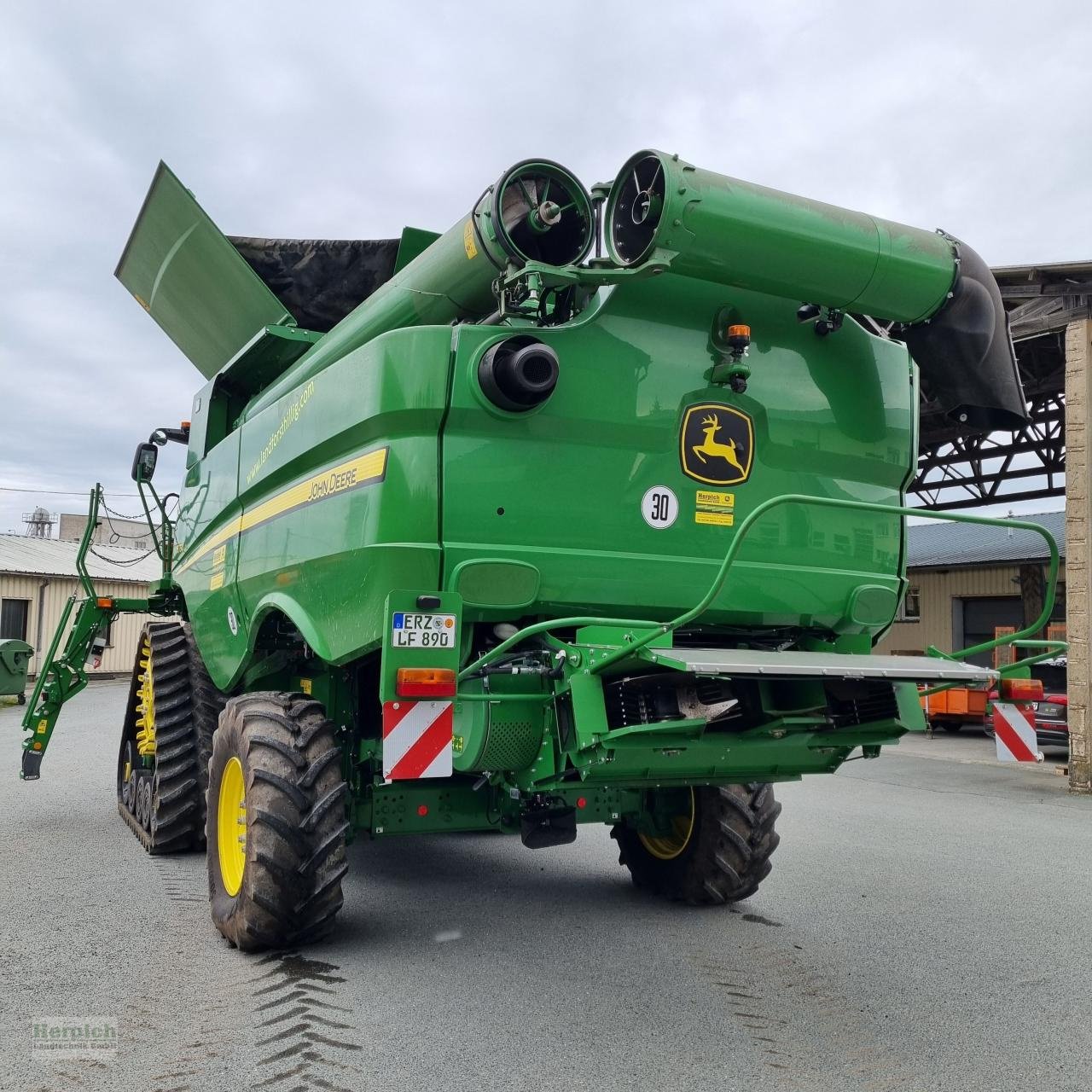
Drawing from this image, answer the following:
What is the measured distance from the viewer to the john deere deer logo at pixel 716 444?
4168mm

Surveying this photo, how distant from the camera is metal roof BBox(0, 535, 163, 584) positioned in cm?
2712

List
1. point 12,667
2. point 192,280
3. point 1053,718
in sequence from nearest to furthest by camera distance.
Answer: point 192,280, point 1053,718, point 12,667

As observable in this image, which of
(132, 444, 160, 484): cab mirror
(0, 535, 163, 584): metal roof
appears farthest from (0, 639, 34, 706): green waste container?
(132, 444, 160, 484): cab mirror

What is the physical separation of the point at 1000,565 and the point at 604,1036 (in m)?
19.9

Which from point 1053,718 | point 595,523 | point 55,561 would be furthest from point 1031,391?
point 55,561

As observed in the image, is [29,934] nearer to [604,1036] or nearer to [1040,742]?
[604,1036]

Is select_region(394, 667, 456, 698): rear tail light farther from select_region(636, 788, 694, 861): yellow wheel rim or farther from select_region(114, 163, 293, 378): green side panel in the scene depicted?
select_region(114, 163, 293, 378): green side panel

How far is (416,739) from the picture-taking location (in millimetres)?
3646

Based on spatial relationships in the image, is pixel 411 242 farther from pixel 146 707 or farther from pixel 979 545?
pixel 979 545

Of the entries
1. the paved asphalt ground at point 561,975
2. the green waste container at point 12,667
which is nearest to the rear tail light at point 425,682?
the paved asphalt ground at point 561,975

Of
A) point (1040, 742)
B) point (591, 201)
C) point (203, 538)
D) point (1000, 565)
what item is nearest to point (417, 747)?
point (591, 201)

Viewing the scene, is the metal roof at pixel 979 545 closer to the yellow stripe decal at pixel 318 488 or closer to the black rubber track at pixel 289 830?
the yellow stripe decal at pixel 318 488

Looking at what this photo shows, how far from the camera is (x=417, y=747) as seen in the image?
3.65 meters

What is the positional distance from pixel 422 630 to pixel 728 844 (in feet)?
7.61
